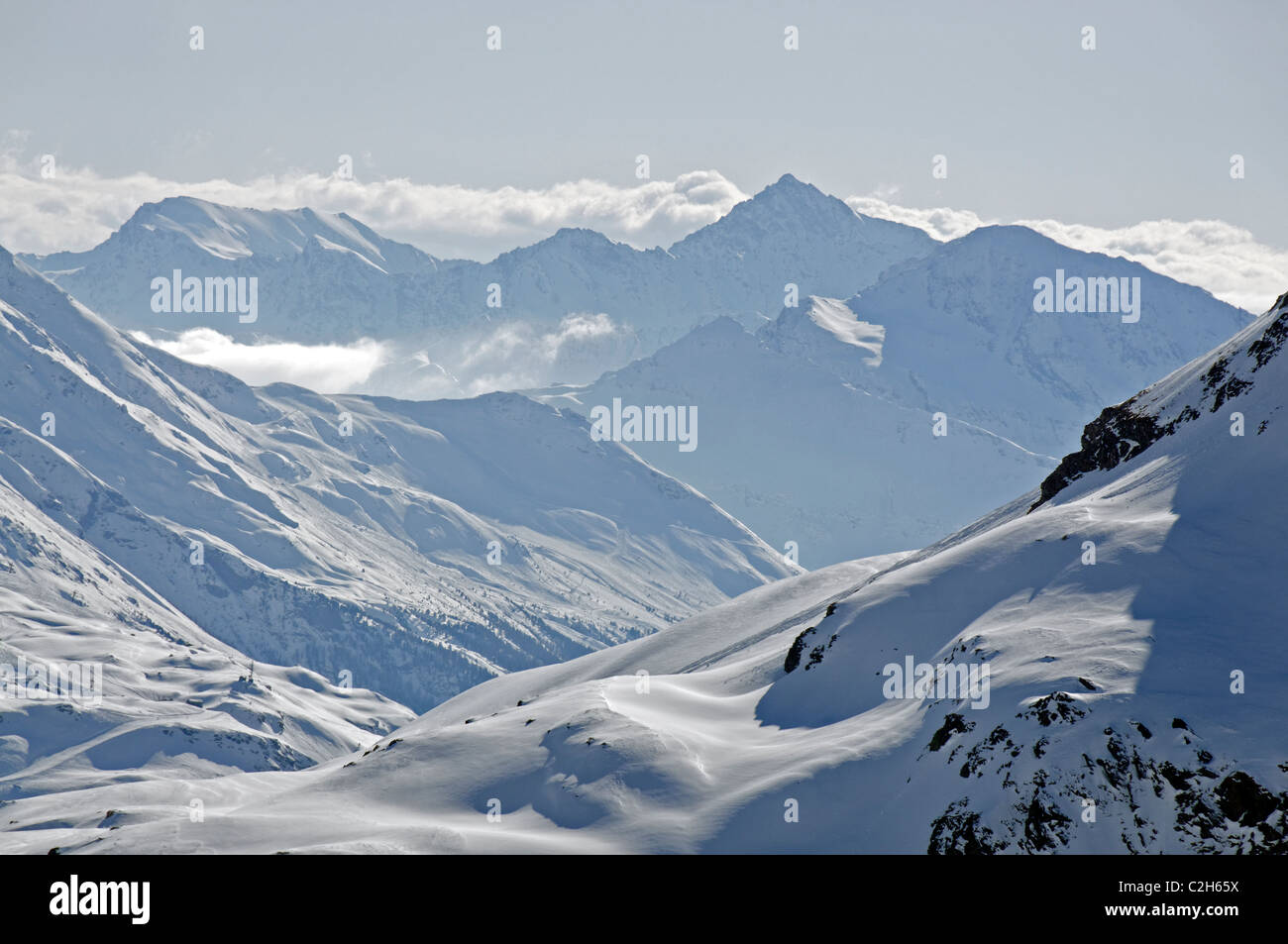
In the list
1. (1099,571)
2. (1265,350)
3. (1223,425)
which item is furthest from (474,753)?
(1265,350)

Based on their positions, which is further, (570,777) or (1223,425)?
(1223,425)

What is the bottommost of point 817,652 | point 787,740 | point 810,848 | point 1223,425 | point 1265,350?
point 810,848

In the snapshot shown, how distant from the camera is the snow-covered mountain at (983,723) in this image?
64500 millimetres

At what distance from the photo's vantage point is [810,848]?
238 ft

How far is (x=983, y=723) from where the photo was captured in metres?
71.8

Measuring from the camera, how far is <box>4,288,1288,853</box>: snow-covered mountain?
64.5 metres

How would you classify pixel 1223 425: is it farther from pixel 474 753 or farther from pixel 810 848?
pixel 474 753

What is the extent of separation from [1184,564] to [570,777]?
43737 mm
